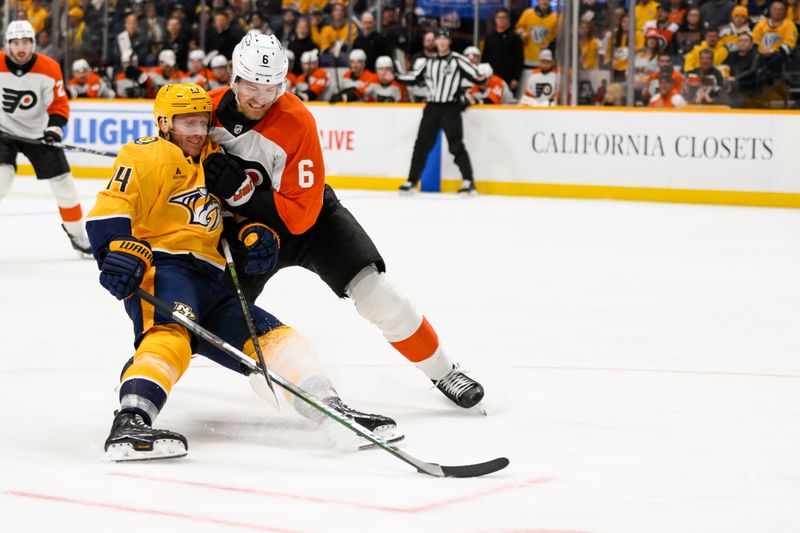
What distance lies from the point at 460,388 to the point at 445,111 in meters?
7.82

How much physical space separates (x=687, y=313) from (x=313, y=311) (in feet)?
5.30

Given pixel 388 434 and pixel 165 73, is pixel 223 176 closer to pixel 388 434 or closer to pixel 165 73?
pixel 388 434

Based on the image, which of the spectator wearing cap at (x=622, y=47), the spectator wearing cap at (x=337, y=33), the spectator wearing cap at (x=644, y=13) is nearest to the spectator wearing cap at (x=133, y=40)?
the spectator wearing cap at (x=337, y=33)

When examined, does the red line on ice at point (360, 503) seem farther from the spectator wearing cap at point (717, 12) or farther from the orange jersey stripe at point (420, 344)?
the spectator wearing cap at point (717, 12)

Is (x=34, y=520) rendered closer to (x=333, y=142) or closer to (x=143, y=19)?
(x=333, y=142)

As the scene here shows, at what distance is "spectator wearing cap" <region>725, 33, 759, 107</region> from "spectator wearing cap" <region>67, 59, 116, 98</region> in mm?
6504

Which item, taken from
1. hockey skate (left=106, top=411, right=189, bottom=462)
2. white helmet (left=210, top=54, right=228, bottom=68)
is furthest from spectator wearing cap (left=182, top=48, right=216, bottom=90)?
hockey skate (left=106, top=411, right=189, bottom=462)

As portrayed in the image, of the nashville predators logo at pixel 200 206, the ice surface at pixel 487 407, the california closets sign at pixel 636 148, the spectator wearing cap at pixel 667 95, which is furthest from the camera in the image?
the spectator wearing cap at pixel 667 95

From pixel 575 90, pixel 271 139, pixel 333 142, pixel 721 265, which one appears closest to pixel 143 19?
pixel 333 142

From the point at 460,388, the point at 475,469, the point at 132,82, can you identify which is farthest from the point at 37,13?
the point at 475,469

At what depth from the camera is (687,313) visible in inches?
222

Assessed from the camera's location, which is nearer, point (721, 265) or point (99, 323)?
point (99, 323)

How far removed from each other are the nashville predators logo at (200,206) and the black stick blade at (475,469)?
3.22 feet

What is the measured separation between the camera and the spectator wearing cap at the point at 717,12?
36.1ft
